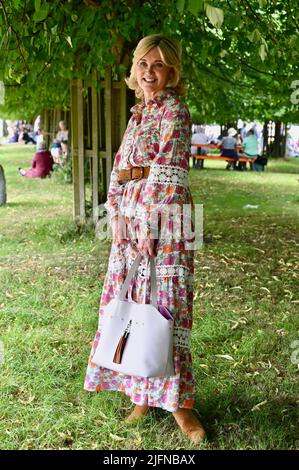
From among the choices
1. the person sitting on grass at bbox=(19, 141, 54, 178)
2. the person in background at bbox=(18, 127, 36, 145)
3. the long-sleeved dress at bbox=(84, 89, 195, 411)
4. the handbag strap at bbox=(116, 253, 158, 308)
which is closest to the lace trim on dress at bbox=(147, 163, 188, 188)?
the long-sleeved dress at bbox=(84, 89, 195, 411)

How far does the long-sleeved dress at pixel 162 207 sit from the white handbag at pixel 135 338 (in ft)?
0.31

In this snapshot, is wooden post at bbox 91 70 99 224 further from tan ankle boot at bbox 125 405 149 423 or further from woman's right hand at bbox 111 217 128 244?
tan ankle boot at bbox 125 405 149 423

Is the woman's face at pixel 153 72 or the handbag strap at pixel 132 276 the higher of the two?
the woman's face at pixel 153 72

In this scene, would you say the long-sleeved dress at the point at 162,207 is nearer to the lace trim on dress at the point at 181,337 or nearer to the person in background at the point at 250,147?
the lace trim on dress at the point at 181,337

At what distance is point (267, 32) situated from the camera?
5727 mm

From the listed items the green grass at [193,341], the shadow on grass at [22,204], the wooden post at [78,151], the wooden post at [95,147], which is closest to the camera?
the green grass at [193,341]

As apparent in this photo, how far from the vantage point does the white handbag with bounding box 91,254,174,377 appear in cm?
288

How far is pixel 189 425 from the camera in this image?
3150mm

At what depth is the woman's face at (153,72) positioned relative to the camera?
299 centimetres

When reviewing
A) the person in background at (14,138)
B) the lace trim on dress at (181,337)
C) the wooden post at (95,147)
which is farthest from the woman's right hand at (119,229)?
the person in background at (14,138)

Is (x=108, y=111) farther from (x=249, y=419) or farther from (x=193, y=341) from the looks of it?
(x=249, y=419)

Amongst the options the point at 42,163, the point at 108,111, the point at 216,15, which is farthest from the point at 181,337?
the point at 42,163

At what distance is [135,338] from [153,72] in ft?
A: 4.83
